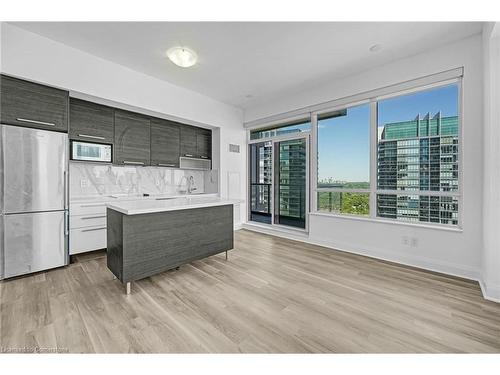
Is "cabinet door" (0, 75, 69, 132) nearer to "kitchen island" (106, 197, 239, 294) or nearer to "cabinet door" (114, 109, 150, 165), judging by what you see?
"cabinet door" (114, 109, 150, 165)

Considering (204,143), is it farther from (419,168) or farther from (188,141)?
(419,168)

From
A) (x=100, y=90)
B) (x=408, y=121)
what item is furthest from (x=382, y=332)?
(x=100, y=90)

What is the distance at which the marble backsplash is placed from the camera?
3.47 metres

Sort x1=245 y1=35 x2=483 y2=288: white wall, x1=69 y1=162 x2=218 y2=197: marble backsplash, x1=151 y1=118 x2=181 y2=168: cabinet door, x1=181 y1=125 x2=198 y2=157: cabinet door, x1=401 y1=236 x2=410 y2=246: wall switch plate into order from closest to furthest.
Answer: x1=245 y1=35 x2=483 y2=288: white wall < x1=401 y1=236 x2=410 y2=246: wall switch plate < x1=69 y1=162 x2=218 y2=197: marble backsplash < x1=151 y1=118 x2=181 y2=168: cabinet door < x1=181 y1=125 x2=198 y2=157: cabinet door

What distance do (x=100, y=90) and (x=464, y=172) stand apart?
4804mm

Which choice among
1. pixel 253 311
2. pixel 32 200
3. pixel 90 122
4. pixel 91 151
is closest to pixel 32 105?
pixel 90 122

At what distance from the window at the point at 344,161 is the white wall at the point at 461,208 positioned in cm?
30

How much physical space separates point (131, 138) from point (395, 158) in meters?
4.22

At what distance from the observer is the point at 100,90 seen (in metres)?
3.05

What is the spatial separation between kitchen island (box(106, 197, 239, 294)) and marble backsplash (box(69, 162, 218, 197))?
1.52 meters

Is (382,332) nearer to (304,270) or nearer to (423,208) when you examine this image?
(304,270)

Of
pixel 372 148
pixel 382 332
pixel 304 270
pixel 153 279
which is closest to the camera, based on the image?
pixel 382 332

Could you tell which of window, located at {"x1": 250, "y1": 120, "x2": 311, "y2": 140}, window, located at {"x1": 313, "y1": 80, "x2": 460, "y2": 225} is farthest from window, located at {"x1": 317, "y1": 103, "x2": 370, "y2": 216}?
window, located at {"x1": 250, "y1": 120, "x2": 311, "y2": 140}

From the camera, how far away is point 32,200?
253cm
